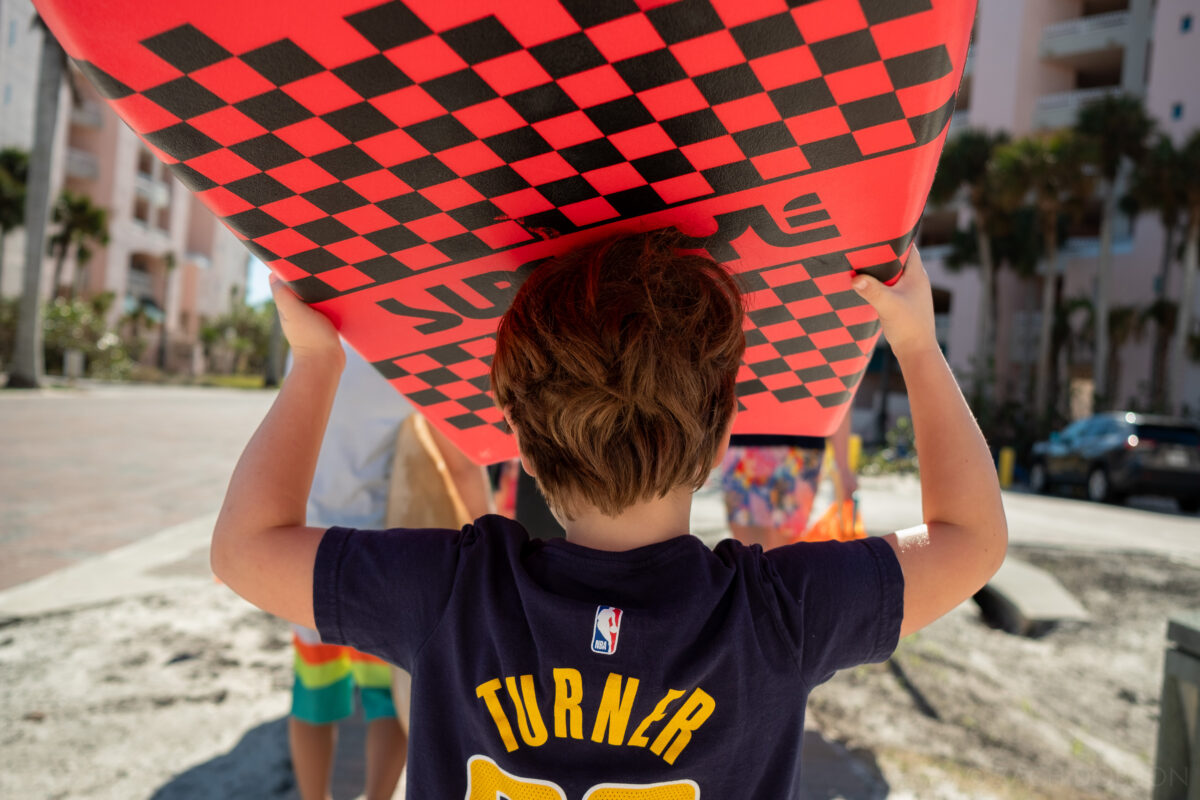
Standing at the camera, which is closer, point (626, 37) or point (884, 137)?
point (626, 37)

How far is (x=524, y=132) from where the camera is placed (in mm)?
860

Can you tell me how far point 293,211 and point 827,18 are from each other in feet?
2.05

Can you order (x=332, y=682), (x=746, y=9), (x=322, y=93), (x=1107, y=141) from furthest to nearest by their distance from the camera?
(x=1107, y=141) → (x=332, y=682) → (x=322, y=93) → (x=746, y=9)

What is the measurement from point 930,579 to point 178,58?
95 centimetres

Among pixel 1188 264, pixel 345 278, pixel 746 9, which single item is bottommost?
pixel 345 278

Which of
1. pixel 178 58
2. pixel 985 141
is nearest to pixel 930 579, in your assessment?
pixel 178 58

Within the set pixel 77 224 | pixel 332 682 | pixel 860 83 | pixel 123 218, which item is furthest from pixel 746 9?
pixel 123 218

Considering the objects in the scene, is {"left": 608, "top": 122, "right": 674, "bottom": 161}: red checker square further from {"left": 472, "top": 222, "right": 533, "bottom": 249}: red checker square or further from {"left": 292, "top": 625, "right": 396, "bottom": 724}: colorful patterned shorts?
{"left": 292, "top": 625, "right": 396, "bottom": 724}: colorful patterned shorts

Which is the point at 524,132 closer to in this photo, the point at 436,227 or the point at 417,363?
the point at 436,227

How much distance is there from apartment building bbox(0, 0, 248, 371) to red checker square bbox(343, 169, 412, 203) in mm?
29705

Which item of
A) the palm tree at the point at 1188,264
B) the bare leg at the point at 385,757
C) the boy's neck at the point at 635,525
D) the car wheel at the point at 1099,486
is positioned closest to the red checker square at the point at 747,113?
the boy's neck at the point at 635,525

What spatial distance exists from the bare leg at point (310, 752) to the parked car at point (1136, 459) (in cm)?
1177

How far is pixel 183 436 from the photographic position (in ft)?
38.9

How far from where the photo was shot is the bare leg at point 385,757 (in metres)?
1.95
